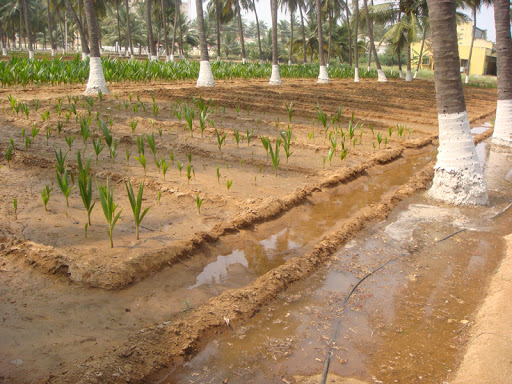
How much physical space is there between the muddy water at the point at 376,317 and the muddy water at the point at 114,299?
41cm

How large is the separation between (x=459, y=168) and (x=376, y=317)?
2794 mm

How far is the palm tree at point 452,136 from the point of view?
15.6ft

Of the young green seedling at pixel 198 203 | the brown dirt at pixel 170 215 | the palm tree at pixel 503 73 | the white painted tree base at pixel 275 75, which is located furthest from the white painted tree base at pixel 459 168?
the white painted tree base at pixel 275 75

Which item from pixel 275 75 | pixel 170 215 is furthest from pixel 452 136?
pixel 275 75

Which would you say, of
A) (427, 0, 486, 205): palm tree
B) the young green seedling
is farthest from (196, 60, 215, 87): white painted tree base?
the young green seedling

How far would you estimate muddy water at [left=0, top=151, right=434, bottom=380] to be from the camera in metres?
2.20

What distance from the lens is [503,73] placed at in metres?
7.96

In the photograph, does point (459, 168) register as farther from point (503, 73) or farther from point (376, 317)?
point (503, 73)

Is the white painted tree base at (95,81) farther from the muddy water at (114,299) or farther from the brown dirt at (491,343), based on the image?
the brown dirt at (491,343)

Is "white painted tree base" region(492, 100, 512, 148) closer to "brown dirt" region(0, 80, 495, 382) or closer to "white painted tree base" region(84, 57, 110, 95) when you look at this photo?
"brown dirt" region(0, 80, 495, 382)

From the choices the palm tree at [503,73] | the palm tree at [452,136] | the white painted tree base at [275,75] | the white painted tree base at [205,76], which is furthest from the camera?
the white painted tree base at [275,75]

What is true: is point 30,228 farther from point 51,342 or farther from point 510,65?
point 510,65

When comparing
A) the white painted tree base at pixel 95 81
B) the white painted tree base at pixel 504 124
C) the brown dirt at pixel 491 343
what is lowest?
the brown dirt at pixel 491 343

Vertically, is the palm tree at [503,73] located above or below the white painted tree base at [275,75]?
below
